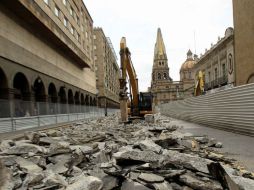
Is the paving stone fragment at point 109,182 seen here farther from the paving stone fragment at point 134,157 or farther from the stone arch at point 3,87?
the stone arch at point 3,87

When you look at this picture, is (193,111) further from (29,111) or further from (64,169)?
(64,169)

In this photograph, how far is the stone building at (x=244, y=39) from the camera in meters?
24.5

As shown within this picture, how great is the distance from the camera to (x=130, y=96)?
23016 millimetres

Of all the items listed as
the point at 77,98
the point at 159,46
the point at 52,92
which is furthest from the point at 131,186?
the point at 159,46

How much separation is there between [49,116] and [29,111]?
367cm

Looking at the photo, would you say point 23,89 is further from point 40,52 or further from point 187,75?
point 187,75

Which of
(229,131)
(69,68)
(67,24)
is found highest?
(67,24)

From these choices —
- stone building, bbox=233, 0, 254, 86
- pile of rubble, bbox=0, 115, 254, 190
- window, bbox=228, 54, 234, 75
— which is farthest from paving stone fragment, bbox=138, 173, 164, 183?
window, bbox=228, 54, 234, 75

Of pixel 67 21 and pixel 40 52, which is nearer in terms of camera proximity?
pixel 40 52

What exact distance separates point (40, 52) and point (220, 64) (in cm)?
2793

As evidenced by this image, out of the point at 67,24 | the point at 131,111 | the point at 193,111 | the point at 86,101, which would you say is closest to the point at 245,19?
the point at 193,111

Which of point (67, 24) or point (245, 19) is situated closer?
point (245, 19)

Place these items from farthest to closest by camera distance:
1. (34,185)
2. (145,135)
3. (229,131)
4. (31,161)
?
(229,131) → (145,135) → (31,161) → (34,185)

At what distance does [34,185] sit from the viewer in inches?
191
